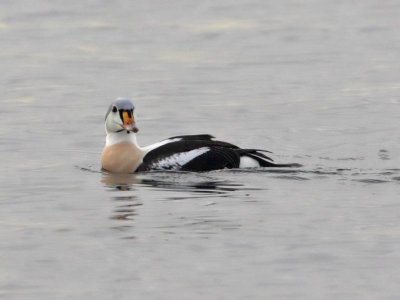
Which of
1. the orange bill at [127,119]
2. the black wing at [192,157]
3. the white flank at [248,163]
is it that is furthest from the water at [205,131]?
the orange bill at [127,119]

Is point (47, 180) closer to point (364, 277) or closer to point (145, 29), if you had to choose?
point (364, 277)

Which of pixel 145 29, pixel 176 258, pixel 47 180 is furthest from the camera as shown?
pixel 145 29

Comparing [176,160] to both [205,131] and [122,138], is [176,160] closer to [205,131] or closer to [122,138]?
[122,138]

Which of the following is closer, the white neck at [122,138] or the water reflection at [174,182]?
the water reflection at [174,182]

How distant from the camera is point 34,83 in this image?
24297 mm

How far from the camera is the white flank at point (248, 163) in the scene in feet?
56.7

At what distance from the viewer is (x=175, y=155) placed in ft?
56.6

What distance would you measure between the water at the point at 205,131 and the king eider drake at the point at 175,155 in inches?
7.1

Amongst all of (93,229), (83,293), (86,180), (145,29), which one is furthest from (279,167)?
(145,29)

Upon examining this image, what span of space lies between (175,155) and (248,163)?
31.5 inches

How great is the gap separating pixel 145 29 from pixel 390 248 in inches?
672

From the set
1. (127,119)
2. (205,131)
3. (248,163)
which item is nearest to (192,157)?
(248,163)

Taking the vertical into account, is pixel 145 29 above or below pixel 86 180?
above

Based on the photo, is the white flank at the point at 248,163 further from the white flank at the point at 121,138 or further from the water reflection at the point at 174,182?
the white flank at the point at 121,138
